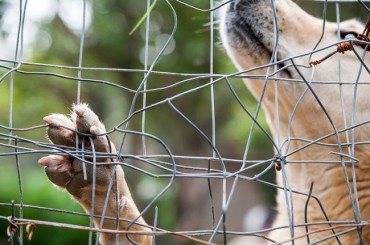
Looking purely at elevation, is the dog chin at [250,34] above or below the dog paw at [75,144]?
above

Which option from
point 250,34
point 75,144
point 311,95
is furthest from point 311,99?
point 75,144

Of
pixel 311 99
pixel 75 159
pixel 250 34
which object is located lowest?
pixel 75 159

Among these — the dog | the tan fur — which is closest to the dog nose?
the dog

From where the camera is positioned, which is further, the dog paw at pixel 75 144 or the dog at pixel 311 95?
the dog at pixel 311 95

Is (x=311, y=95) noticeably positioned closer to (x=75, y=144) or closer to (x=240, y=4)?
(x=240, y=4)

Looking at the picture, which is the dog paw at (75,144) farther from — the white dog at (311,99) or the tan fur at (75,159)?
the white dog at (311,99)

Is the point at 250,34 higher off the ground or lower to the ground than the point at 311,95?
higher

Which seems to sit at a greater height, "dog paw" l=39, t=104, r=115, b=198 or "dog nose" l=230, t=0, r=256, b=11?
"dog nose" l=230, t=0, r=256, b=11

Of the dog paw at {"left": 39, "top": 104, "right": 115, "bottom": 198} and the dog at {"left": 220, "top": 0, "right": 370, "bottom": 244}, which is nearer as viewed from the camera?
the dog paw at {"left": 39, "top": 104, "right": 115, "bottom": 198}

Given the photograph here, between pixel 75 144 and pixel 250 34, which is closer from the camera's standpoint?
pixel 75 144

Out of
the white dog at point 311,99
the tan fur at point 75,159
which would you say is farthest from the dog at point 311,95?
the tan fur at point 75,159

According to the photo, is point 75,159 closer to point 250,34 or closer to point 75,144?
point 75,144

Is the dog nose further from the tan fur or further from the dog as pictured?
the tan fur

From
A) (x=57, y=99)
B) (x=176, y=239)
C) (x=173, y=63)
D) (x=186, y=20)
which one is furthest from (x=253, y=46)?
(x=57, y=99)
